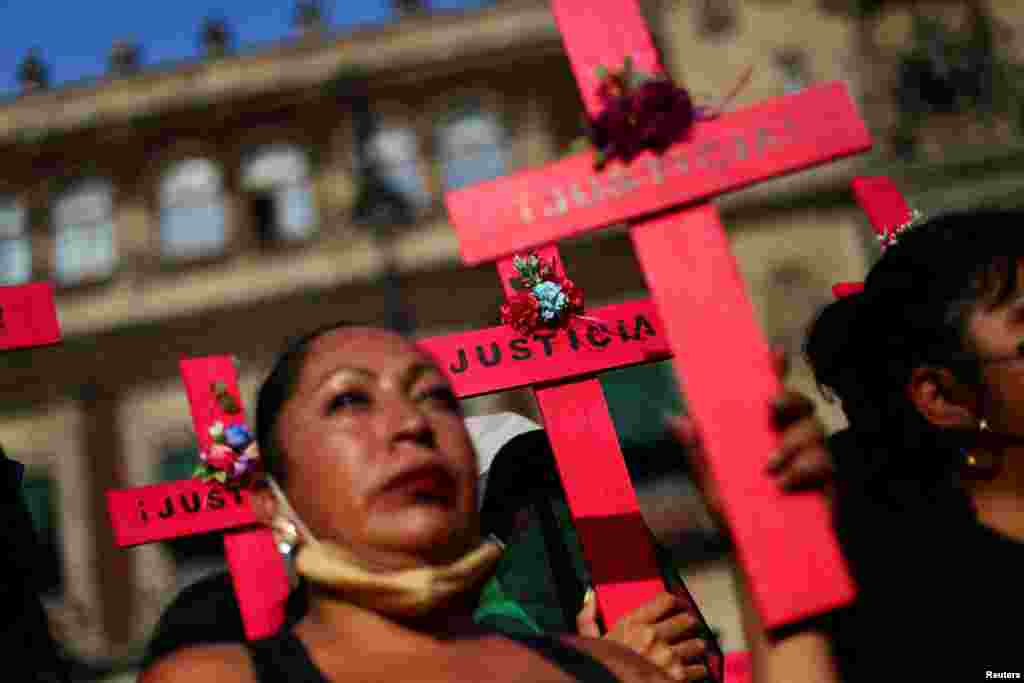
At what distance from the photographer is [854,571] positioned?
1908mm

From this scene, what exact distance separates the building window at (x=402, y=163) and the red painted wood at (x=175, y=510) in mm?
11012

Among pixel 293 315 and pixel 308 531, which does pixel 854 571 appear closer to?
pixel 308 531

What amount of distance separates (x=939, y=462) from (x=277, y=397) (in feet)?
4.65

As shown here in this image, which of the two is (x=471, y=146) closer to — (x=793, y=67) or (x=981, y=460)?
(x=793, y=67)

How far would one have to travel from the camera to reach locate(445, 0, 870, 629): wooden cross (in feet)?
4.37

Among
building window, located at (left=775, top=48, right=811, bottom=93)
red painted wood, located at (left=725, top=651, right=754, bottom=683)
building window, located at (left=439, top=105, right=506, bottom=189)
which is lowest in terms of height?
red painted wood, located at (left=725, top=651, right=754, bottom=683)

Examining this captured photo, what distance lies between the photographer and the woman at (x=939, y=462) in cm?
177

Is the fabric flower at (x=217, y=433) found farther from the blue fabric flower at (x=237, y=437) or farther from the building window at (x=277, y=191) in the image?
the building window at (x=277, y=191)

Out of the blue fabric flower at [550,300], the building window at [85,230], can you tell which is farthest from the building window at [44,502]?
the blue fabric flower at [550,300]

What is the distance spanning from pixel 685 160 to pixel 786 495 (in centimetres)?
57

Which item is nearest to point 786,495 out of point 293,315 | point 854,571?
point 854,571

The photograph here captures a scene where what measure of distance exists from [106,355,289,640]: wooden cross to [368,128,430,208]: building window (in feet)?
36.0

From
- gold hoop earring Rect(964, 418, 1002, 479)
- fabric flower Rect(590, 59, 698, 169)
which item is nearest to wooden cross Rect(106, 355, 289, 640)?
fabric flower Rect(590, 59, 698, 169)

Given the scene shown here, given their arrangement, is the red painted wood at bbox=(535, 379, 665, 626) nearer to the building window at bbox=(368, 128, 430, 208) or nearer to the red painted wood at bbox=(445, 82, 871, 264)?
→ the red painted wood at bbox=(445, 82, 871, 264)
